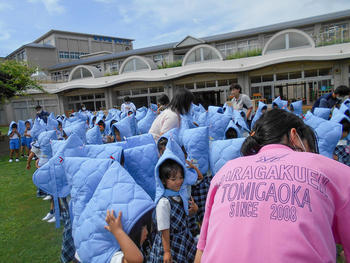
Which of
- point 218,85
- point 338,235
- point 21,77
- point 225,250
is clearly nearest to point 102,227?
point 225,250

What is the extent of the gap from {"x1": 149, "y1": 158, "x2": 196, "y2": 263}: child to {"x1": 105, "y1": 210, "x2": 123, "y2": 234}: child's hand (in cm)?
48

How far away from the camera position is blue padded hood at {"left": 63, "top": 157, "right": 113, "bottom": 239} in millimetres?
1733

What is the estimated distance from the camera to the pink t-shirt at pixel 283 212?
88cm

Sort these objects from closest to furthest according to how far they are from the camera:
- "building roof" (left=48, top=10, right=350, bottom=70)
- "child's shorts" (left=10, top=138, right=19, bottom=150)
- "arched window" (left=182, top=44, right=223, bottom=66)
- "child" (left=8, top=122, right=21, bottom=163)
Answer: "child" (left=8, top=122, right=21, bottom=163) → "child's shorts" (left=10, top=138, right=19, bottom=150) → "building roof" (left=48, top=10, right=350, bottom=70) → "arched window" (left=182, top=44, right=223, bottom=66)

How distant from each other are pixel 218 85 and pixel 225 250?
17.5 m

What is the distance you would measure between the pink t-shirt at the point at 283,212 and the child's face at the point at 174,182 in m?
0.90

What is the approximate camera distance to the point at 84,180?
70.7 inches

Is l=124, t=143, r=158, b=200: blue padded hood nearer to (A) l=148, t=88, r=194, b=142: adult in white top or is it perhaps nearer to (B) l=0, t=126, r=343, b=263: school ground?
(A) l=148, t=88, r=194, b=142: adult in white top

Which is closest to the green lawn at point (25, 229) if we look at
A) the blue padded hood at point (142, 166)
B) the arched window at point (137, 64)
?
the blue padded hood at point (142, 166)

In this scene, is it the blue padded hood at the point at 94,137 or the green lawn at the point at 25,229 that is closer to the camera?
the green lawn at the point at 25,229

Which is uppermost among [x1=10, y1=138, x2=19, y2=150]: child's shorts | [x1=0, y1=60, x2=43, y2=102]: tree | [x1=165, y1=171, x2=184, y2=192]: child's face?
[x1=0, y1=60, x2=43, y2=102]: tree

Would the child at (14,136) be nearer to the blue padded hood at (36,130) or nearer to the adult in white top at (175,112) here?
the blue padded hood at (36,130)

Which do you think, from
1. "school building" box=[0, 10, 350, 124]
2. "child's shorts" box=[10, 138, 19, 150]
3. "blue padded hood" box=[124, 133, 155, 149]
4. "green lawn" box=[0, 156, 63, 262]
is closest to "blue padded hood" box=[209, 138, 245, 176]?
"blue padded hood" box=[124, 133, 155, 149]

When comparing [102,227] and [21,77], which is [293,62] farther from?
[102,227]
